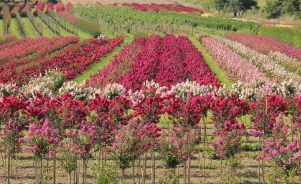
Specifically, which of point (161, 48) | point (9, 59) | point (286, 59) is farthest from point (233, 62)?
point (9, 59)

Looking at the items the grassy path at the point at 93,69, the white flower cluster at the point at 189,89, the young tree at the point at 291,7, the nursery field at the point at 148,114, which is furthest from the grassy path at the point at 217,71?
the young tree at the point at 291,7

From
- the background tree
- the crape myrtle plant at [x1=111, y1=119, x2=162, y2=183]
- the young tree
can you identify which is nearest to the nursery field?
the crape myrtle plant at [x1=111, y1=119, x2=162, y2=183]

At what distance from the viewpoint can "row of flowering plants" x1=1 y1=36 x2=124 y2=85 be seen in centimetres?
2405

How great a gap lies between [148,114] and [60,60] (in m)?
18.0

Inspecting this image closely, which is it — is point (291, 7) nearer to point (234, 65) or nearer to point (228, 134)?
point (234, 65)

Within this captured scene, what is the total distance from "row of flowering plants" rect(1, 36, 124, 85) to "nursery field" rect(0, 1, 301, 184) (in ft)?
0.30

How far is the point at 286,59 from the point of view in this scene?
94.5 feet

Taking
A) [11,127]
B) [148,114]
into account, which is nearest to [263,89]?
[148,114]

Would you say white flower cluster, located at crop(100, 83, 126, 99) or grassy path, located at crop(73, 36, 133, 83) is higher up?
white flower cluster, located at crop(100, 83, 126, 99)

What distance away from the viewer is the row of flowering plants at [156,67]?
22000 mm

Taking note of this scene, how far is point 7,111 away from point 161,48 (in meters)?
22.5

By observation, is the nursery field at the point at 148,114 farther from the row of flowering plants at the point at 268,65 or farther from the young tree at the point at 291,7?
the young tree at the point at 291,7

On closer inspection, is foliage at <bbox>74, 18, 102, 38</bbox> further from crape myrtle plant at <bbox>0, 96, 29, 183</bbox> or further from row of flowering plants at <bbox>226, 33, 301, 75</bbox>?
crape myrtle plant at <bbox>0, 96, 29, 183</bbox>

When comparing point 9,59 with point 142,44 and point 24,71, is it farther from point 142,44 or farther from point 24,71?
point 142,44
